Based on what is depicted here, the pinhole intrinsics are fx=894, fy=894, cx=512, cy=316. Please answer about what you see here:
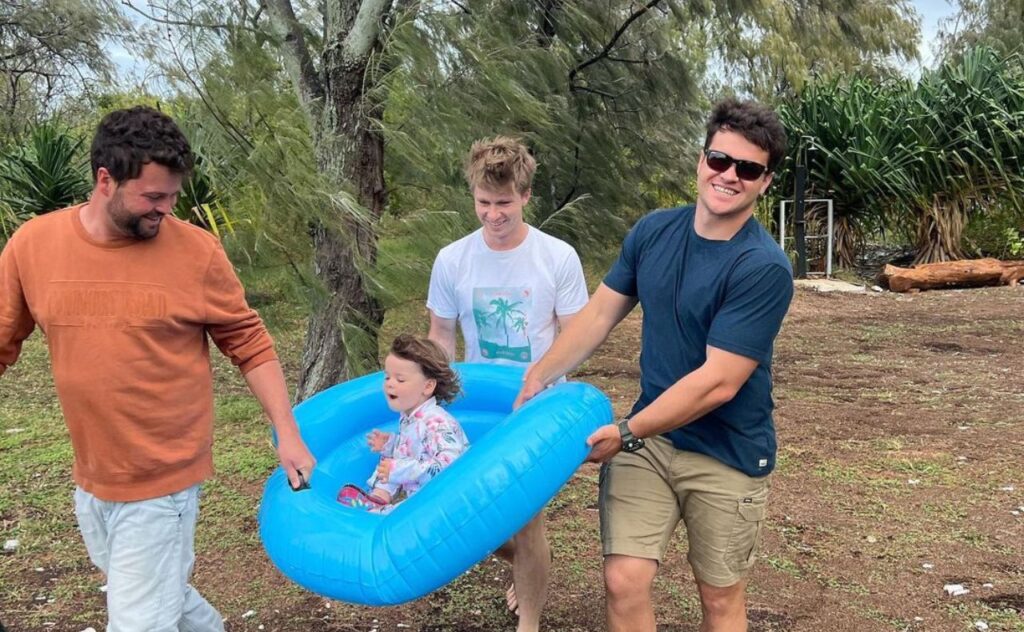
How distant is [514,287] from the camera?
2.55m

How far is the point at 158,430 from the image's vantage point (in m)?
1.93

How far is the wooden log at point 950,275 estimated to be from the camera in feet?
34.9

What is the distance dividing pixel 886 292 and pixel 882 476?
7.20m

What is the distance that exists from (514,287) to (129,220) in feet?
3.54

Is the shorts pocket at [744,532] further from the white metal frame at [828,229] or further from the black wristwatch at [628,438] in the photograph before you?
the white metal frame at [828,229]

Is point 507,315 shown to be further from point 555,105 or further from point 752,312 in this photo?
point 555,105

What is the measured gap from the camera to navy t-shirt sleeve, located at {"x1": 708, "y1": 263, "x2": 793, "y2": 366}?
6.50ft

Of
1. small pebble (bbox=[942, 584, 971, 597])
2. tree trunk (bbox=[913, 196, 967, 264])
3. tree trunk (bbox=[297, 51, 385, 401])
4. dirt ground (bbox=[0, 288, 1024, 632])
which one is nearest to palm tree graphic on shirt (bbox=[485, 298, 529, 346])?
dirt ground (bbox=[0, 288, 1024, 632])

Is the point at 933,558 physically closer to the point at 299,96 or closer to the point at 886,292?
the point at 299,96

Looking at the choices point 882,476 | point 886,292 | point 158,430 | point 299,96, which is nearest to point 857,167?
point 886,292

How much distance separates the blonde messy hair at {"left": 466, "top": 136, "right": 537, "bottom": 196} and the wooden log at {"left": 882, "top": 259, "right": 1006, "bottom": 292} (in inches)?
371

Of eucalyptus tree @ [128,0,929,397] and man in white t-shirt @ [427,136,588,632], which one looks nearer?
man in white t-shirt @ [427,136,588,632]

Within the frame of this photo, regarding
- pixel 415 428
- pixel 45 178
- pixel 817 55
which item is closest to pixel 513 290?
pixel 415 428

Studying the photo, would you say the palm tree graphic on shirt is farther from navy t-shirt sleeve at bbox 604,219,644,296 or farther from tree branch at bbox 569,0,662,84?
tree branch at bbox 569,0,662,84
